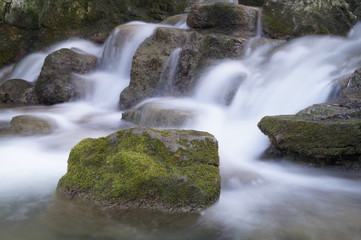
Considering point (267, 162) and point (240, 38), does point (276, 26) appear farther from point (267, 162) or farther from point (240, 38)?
point (267, 162)

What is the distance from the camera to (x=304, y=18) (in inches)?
416

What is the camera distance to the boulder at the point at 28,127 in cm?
752

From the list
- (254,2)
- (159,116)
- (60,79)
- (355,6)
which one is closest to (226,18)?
(254,2)

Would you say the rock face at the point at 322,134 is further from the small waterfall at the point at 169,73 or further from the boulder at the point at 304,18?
the boulder at the point at 304,18

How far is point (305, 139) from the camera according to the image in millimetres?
5203

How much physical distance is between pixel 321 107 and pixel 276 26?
540 centimetres

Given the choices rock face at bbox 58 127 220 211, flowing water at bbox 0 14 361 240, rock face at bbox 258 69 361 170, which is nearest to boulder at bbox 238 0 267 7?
flowing water at bbox 0 14 361 240

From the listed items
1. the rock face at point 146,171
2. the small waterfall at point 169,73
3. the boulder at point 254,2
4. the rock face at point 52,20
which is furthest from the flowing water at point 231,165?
the rock face at point 52,20

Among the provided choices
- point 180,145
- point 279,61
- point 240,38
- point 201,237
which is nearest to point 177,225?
point 201,237

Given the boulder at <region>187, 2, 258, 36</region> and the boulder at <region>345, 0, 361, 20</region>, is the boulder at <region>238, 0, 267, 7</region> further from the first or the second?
the boulder at <region>345, 0, 361, 20</region>

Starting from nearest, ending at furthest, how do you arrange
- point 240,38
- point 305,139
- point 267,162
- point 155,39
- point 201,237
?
point 201,237
point 305,139
point 267,162
point 240,38
point 155,39

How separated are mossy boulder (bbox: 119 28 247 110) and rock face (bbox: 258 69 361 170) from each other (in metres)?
4.02

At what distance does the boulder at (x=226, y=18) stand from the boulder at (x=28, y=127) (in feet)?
18.3

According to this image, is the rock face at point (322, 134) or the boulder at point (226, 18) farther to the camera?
the boulder at point (226, 18)
